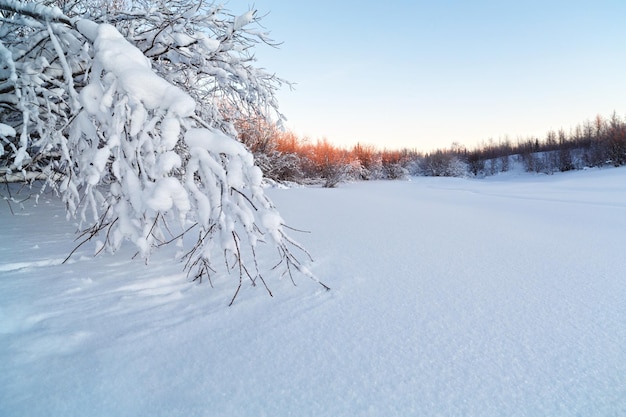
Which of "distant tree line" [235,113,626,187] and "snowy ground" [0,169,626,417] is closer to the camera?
"snowy ground" [0,169,626,417]

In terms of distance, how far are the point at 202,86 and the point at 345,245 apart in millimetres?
2076

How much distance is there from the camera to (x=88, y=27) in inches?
52.4

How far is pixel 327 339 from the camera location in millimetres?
1109

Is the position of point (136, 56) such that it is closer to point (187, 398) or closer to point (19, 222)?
point (187, 398)

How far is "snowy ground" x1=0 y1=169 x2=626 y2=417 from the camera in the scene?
0.84 meters

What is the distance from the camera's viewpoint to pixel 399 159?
21.6 metres

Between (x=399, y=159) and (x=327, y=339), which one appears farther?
(x=399, y=159)

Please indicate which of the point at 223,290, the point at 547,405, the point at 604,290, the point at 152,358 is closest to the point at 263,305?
the point at 223,290

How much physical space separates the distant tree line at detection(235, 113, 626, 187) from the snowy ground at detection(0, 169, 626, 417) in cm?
235

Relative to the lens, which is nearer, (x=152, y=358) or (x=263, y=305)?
(x=152, y=358)

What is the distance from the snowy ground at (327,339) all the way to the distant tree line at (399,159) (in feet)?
7.71

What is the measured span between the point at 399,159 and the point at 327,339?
2162 centimetres

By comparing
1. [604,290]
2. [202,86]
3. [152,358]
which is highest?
[202,86]

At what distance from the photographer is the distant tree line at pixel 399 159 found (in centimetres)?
1029
